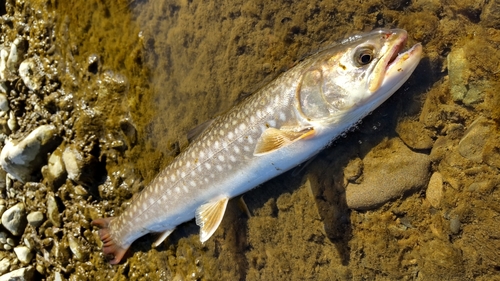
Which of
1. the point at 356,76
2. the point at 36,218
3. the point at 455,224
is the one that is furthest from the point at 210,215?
the point at 36,218

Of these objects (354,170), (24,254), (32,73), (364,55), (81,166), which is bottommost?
(24,254)

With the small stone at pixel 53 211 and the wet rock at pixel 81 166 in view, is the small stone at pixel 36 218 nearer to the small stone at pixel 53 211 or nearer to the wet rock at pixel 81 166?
the small stone at pixel 53 211

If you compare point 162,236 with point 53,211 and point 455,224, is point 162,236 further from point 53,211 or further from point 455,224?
point 455,224

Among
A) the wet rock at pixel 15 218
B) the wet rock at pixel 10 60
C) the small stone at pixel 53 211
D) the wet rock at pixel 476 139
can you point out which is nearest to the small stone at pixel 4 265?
the wet rock at pixel 15 218

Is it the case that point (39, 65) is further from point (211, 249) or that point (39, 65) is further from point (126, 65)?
point (211, 249)

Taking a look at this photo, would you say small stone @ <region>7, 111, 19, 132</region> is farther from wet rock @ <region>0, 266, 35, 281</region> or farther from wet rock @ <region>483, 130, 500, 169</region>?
wet rock @ <region>483, 130, 500, 169</region>

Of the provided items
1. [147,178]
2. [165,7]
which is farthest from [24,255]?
[165,7]
